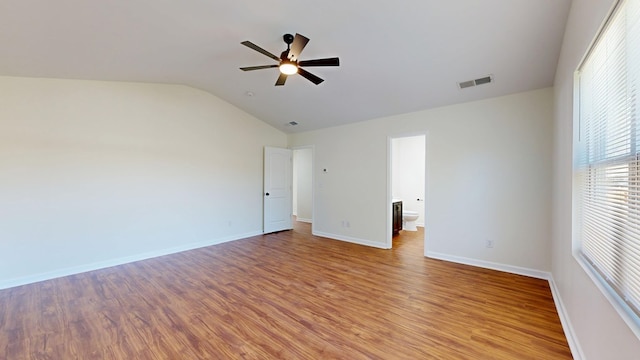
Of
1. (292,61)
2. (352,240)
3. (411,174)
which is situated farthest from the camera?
(411,174)

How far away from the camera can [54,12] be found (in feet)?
7.80

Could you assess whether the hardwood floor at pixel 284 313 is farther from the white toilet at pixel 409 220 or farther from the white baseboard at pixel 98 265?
the white toilet at pixel 409 220

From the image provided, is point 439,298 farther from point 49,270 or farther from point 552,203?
point 49,270

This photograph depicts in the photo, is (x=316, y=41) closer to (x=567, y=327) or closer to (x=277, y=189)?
(x=567, y=327)

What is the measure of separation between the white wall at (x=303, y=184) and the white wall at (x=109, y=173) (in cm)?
273

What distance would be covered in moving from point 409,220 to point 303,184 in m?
3.45

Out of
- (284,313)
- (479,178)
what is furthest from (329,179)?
(284,313)

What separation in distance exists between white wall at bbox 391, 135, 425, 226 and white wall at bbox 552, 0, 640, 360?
12.6 ft

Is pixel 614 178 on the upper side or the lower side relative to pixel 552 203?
upper

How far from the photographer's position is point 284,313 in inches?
103

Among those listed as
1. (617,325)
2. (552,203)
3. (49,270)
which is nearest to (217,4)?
(617,325)

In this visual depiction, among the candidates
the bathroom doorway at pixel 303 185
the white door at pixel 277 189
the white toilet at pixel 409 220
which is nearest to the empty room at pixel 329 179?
the white door at pixel 277 189

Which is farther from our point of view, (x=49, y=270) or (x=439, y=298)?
(x=49, y=270)

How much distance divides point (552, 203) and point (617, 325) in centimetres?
263
